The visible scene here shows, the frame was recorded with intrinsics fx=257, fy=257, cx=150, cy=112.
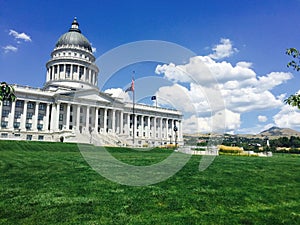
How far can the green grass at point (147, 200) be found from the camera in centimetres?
762

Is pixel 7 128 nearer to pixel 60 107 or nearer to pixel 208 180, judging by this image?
pixel 60 107

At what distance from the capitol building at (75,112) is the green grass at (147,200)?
38835mm

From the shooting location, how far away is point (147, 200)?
358 inches

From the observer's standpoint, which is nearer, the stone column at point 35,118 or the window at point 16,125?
the window at point 16,125

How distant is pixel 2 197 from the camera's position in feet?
30.0

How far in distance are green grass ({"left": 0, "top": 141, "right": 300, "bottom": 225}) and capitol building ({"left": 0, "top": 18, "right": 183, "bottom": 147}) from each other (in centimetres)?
3884

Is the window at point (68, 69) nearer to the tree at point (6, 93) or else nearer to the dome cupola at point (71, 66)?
the dome cupola at point (71, 66)

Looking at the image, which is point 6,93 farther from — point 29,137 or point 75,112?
point 75,112

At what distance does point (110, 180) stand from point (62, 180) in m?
2.14

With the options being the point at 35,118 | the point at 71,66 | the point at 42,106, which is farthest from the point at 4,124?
the point at 71,66

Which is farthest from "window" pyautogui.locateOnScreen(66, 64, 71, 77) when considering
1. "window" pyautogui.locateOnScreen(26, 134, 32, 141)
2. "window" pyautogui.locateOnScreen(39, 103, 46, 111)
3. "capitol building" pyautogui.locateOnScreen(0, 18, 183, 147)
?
"window" pyautogui.locateOnScreen(26, 134, 32, 141)

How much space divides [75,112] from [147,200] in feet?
209

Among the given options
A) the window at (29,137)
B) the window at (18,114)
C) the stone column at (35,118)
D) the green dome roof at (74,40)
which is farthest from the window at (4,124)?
the green dome roof at (74,40)

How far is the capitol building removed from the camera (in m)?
62.6
